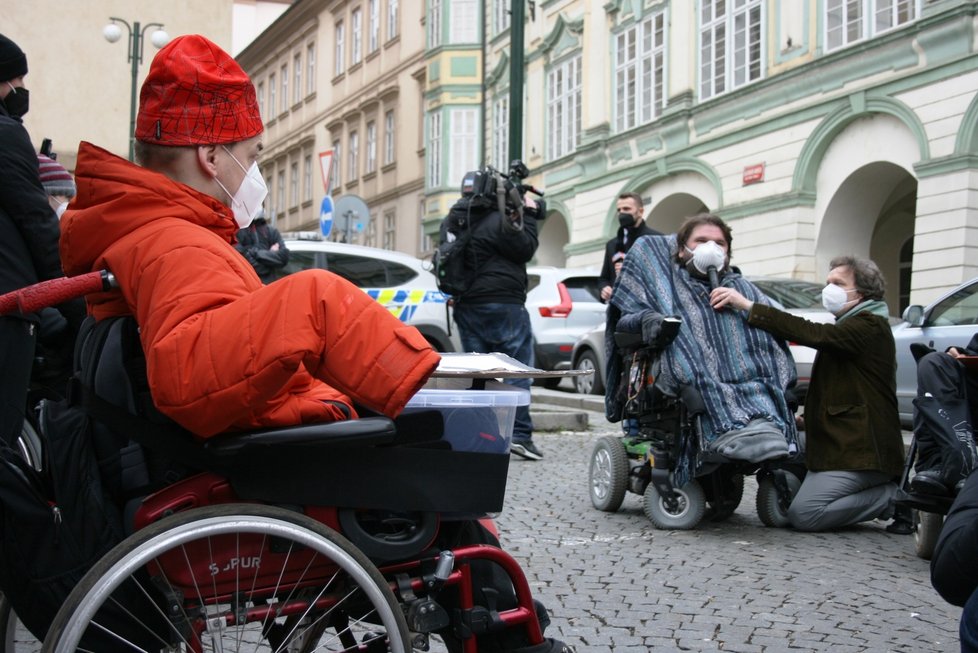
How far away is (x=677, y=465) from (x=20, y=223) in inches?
129

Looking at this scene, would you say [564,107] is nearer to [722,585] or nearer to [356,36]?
[356,36]

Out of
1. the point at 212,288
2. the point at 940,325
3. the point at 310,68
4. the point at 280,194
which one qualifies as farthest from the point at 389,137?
the point at 212,288

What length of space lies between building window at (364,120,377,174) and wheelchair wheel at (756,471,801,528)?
3908cm

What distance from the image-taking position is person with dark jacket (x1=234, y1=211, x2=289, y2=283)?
1127 cm

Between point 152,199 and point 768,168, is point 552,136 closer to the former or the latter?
point 768,168

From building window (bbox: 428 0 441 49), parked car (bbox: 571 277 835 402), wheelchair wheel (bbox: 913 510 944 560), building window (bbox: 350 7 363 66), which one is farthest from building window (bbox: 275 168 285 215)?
wheelchair wheel (bbox: 913 510 944 560)

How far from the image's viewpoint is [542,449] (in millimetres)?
9805

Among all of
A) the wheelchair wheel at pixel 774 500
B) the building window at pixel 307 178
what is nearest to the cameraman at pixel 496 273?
the wheelchair wheel at pixel 774 500

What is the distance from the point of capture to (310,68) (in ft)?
168

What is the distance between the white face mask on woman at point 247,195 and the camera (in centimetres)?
289

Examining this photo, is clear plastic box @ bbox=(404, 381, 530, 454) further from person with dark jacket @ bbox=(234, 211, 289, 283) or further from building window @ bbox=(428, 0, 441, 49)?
building window @ bbox=(428, 0, 441, 49)

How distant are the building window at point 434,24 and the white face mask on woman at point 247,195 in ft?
118

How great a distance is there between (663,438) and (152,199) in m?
4.15

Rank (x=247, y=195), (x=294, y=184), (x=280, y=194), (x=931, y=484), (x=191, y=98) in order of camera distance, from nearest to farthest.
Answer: (x=191, y=98), (x=247, y=195), (x=931, y=484), (x=294, y=184), (x=280, y=194)
